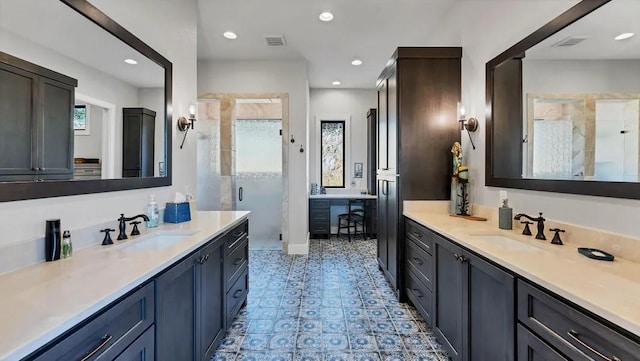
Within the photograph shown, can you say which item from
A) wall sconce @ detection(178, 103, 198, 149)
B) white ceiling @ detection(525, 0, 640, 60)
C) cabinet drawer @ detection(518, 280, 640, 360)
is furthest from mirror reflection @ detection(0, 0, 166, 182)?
white ceiling @ detection(525, 0, 640, 60)

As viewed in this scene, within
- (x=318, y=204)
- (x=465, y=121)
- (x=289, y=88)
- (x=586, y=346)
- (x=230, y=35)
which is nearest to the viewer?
(x=586, y=346)

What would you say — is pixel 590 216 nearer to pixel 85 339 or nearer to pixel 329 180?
pixel 85 339

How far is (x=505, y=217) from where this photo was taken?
2146 mm

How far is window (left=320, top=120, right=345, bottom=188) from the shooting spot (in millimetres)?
6441

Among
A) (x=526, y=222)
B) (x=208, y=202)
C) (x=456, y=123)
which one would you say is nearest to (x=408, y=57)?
(x=456, y=123)

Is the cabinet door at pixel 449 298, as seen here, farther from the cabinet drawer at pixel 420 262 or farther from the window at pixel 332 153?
the window at pixel 332 153

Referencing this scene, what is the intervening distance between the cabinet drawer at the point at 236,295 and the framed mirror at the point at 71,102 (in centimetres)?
108

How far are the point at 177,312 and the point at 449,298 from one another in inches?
66.0

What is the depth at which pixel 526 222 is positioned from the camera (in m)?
1.97

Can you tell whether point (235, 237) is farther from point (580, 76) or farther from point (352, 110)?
point (352, 110)

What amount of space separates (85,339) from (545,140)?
2.52 meters

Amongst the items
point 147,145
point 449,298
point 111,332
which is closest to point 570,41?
point 449,298

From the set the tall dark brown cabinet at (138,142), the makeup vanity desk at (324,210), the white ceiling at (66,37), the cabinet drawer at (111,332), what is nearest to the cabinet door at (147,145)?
the tall dark brown cabinet at (138,142)

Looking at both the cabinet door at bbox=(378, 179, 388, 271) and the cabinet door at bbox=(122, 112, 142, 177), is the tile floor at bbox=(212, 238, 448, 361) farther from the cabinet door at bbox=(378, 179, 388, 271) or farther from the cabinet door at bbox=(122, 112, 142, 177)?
the cabinet door at bbox=(122, 112, 142, 177)
